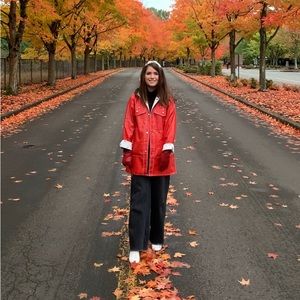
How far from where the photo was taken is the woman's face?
446cm

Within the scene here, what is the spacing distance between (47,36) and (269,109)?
13.2 m

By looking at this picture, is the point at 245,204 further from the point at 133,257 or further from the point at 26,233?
the point at 26,233

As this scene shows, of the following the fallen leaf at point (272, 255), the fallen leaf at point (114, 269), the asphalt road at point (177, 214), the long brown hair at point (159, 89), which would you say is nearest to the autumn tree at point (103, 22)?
the asphalt road at point (177, 214)

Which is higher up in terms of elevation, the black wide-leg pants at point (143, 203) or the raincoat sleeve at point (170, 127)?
the raincoat sleeve at point (170, 127)

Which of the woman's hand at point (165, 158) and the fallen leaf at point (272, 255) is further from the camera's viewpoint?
the fallen leaf at point (272, 255)

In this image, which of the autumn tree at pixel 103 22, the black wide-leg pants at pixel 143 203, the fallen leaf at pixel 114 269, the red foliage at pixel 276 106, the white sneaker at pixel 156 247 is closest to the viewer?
the fallen leaf at pixel 114 269

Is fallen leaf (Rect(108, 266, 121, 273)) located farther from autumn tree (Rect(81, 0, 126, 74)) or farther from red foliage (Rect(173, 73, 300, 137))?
autumn tree (Rect(81, 0, 126, 74))

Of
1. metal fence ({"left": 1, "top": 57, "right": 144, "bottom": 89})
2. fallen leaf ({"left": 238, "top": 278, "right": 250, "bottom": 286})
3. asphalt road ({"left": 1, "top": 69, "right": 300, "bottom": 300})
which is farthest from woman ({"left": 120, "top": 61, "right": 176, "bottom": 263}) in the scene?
metal fence ({"left": 1, "top": 57, "right": 144, "bottom": 89})

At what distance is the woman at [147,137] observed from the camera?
4.46 meters

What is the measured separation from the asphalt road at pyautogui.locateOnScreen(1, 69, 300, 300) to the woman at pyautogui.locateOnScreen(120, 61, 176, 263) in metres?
0.71

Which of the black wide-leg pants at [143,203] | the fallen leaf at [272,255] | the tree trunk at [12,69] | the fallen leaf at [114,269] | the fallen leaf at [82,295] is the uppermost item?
the tree trunk at [12,69]

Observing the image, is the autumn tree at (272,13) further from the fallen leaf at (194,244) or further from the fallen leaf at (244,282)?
the fallen leaf at (244,282)

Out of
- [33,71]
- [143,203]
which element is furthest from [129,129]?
[33,71]

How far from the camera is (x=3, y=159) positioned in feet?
31.1
